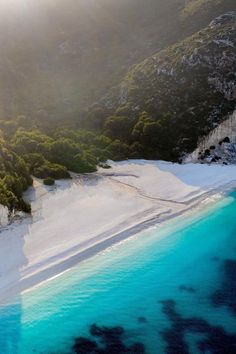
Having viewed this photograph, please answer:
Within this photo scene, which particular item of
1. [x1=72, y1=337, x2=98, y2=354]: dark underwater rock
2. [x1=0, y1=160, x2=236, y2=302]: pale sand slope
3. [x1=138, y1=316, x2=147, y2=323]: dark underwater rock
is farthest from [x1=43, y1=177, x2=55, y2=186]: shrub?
[x1=72, y1=337, x2=98, y2=354]: dark underwater rock

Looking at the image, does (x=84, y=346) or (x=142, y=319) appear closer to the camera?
(x=84, y=346)

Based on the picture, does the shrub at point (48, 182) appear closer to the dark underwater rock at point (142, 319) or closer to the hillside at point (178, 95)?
the hillside at point (178, 95)

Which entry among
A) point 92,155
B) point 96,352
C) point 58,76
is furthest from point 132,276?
point 58,76

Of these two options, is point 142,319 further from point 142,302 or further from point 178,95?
point 178,95

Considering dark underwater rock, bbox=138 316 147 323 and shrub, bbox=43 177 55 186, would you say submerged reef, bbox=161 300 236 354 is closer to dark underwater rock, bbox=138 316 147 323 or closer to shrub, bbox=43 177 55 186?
dark underwater rock, bbox=138 316 147 323

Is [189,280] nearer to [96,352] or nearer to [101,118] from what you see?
[96,352]

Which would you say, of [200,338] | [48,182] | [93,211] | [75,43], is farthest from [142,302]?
[75,43]

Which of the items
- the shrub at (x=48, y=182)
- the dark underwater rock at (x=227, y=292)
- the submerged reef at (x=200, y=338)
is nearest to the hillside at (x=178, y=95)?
the shrub at (x=48, y=182)
